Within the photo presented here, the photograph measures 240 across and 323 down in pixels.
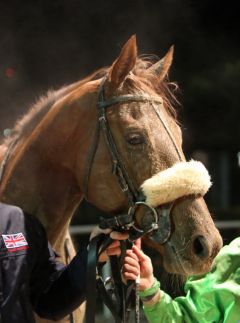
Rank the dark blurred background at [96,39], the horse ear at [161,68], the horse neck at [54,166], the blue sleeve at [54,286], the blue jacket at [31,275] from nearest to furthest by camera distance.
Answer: the blue jacket at [31,275]
the blue sleeve at [54,286]
the horse neck at [54,166]
the horse ear at [161,68]
the dark blurred background at [96,39]

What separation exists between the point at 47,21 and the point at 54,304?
2755 mm

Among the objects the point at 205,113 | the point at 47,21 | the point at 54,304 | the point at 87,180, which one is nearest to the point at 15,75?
the point at 47,21

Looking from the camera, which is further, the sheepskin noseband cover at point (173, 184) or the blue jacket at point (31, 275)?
the sheepskin noseband cover at point (173, 184)

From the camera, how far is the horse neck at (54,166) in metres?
2.37

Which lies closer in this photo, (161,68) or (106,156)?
(106,156)

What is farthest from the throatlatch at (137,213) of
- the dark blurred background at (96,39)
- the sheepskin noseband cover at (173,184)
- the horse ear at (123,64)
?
the dark blurred background at (96,39)

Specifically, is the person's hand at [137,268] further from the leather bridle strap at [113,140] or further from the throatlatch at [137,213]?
the leather bridle strap at [113,140]

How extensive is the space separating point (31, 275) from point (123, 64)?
79cm

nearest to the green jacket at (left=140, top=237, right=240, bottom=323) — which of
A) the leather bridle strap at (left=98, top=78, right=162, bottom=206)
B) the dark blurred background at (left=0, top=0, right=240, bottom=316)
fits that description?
the leather bridle strap at (left=98, top=78, right=162, bottom=206)

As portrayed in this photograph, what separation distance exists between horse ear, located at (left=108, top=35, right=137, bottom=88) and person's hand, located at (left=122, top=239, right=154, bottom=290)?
1.89 ft

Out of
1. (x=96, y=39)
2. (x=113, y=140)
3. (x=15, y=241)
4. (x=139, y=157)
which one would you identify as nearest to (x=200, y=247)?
(x=139, y=157)

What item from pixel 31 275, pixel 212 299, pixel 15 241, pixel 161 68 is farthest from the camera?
pixel 161 68

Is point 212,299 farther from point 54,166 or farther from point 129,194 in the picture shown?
point 54,166

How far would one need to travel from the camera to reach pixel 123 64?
90.5 inches
